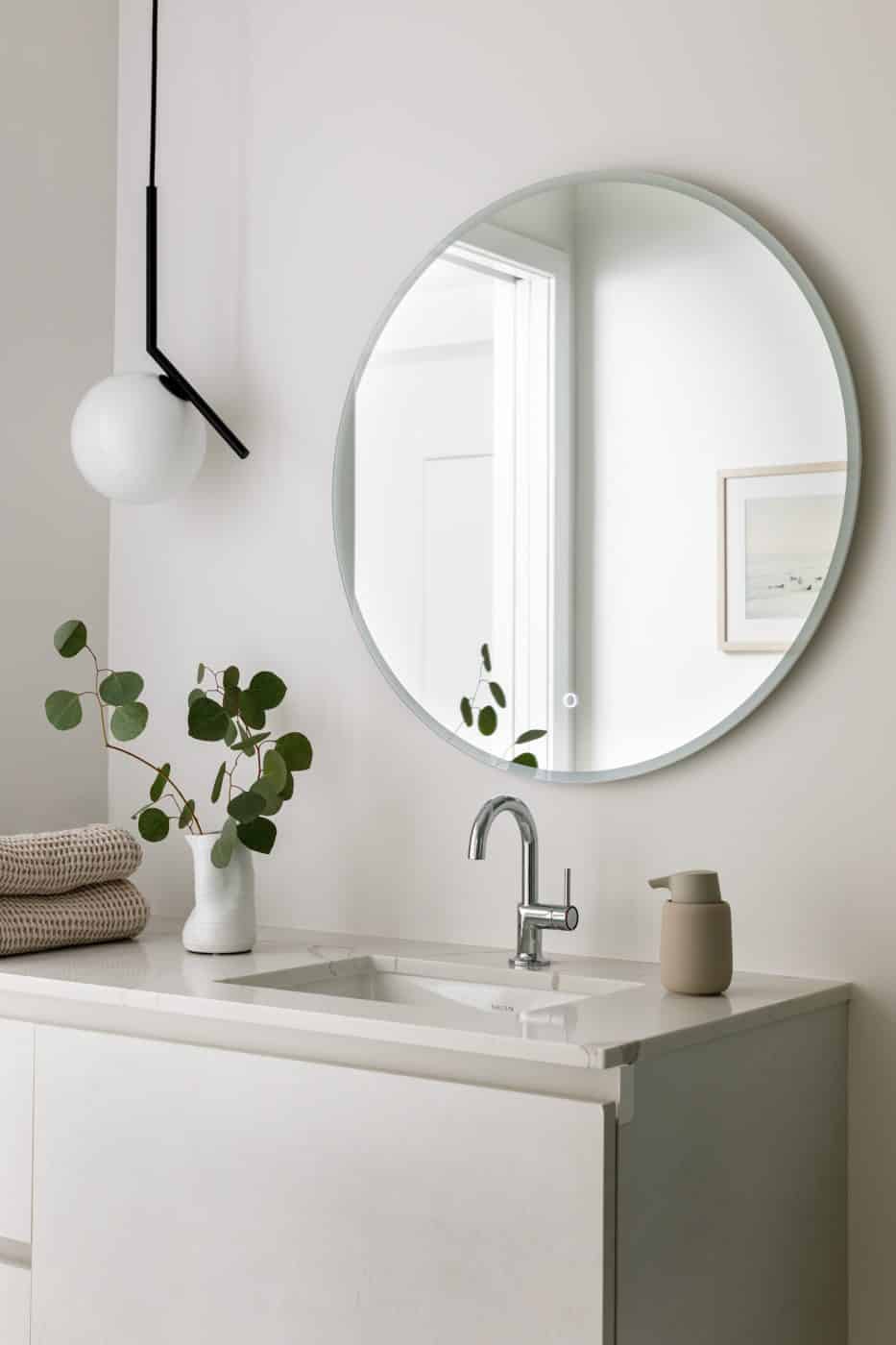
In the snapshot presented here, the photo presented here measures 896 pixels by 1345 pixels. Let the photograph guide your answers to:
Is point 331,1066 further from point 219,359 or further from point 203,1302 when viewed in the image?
point 219,359

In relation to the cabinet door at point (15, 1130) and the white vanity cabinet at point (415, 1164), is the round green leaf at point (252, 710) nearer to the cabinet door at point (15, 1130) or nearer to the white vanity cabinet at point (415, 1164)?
the white vanity cabinet at point (415, 1164)

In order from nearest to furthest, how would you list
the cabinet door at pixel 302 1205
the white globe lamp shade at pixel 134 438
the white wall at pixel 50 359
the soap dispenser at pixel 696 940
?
the cabinet door at pixel 302 1205 → the soap dispenser at pixel 696 940 → the white globe lamp shade at pixel 134 438 → the white wall at pixel 50 359

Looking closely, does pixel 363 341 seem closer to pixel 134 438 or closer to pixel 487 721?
pixel 134 438

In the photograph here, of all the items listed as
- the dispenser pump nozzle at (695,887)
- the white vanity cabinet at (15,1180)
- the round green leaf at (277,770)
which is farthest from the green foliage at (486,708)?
the white vanity cabinet at (15,1180)

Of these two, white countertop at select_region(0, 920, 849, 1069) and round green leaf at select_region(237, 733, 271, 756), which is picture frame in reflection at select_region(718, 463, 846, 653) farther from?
round green leaf at select_region(237, 733, 271, 756)

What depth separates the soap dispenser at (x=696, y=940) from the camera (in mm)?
1460

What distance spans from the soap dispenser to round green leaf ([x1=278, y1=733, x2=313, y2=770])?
52 centimetres

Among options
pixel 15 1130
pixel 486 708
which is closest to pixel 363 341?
pixel 486 708

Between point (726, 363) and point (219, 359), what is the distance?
730 mm

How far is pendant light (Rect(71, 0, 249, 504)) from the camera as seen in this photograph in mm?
1912

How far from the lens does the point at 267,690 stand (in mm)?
1861

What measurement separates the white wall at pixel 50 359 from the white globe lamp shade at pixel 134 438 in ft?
0.49

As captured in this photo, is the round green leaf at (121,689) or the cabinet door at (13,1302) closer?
the cabinet door at (13,1302)

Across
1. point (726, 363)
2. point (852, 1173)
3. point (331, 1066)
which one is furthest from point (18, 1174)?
point (726, 363)
